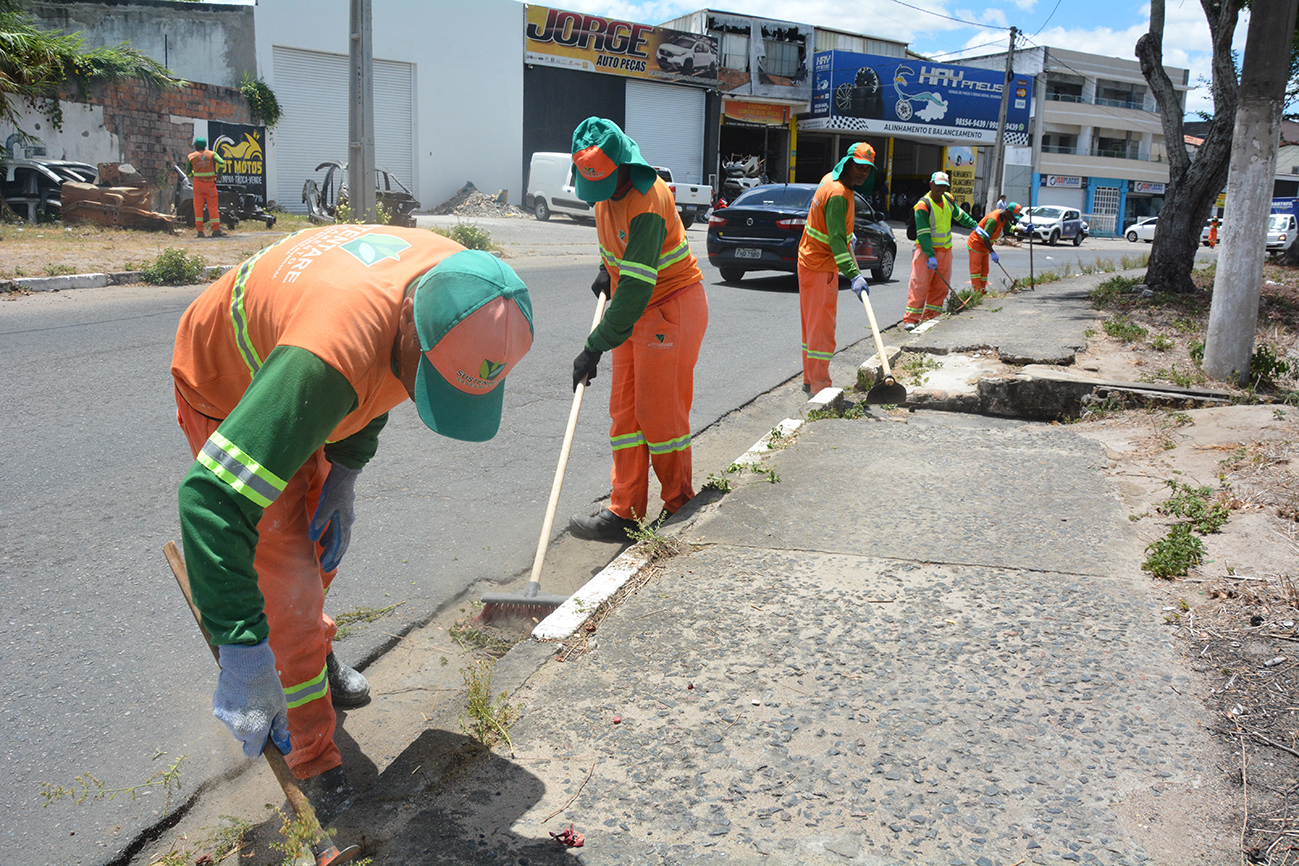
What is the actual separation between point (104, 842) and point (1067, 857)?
7.31ft

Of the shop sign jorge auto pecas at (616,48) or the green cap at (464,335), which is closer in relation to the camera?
the green cap at (464,335)

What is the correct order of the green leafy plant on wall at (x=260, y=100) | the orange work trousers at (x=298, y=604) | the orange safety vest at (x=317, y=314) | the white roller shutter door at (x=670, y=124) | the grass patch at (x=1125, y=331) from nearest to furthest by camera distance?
the orange safety vest at (x=317, y=314) → the orange work trousers at (x=298, y=604) → the grass patch at (x=1125, y=331) → the green leafy plant on wall at (x=260, y=100) → the white roller shutter door at (x=670, y=124)

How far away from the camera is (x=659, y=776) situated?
230 centimetres

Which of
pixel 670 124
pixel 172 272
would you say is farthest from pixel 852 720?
pixel 670 124

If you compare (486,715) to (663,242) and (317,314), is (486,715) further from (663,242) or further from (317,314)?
(663,242)

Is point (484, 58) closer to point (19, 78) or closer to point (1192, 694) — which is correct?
point (19, 78)

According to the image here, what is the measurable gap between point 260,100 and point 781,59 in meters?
20.7

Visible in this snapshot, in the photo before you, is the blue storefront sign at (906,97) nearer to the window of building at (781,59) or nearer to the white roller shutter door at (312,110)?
the window of building at (781,59)

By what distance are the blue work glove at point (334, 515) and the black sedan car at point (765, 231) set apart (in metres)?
10.5

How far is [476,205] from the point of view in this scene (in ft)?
91.5

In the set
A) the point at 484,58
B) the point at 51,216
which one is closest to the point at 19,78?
the point at 51,216

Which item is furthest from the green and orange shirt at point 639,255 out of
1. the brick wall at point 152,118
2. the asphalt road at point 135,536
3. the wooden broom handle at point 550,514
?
the brick wall at point 152,118

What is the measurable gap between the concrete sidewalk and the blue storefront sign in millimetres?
36339

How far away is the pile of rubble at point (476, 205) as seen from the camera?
27.6 meters
